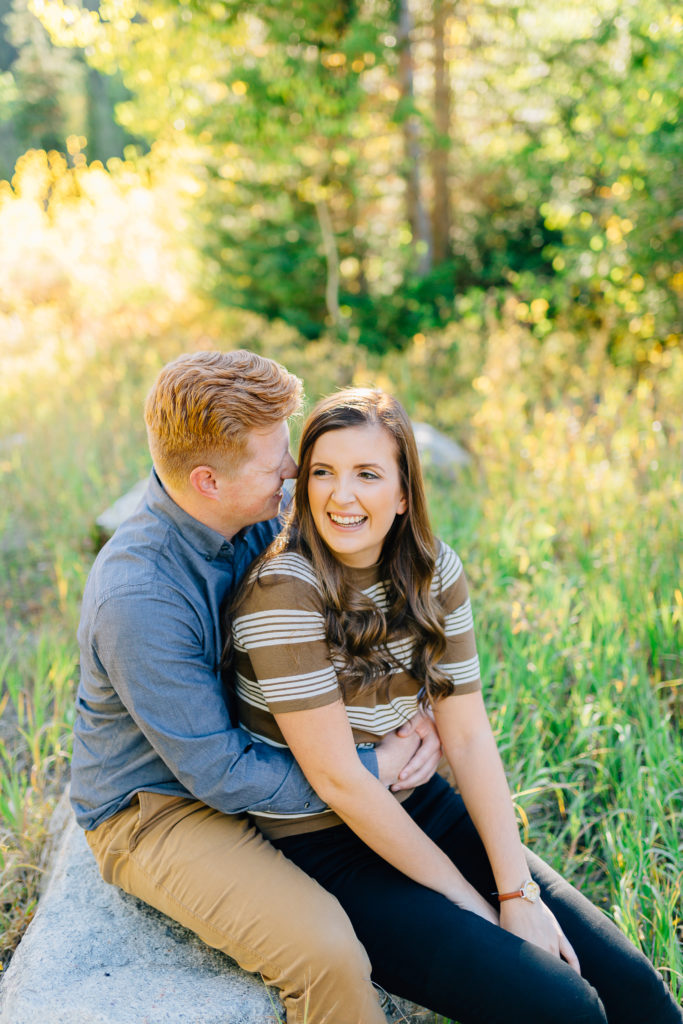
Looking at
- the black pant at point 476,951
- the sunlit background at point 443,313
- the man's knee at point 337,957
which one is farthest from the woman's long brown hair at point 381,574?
the sunlit background at point 443,313

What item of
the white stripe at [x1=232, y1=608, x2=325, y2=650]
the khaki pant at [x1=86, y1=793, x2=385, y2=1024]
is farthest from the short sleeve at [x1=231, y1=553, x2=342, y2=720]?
the khaki pant at [x1=86, y1=793, x2=385, y2=1024]

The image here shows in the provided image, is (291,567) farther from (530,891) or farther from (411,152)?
(411,152)

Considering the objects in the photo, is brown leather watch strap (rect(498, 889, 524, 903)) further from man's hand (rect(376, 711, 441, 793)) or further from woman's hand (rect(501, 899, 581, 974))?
man's hand (rect(376, 711, 441, 793))

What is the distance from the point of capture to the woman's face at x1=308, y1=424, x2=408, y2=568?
6.06ft

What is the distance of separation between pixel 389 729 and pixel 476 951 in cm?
53

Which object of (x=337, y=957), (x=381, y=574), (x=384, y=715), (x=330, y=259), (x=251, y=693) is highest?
(x=330, y=259)

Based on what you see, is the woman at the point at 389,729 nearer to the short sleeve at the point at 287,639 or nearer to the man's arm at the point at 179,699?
the short sleeve at the point at 287,639

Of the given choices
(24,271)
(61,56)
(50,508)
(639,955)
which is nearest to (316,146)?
(24,271)

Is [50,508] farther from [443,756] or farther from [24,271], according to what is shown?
[24,271]

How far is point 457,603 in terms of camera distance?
2.03 metres

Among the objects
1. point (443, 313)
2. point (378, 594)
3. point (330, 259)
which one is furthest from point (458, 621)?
point (443, 313)

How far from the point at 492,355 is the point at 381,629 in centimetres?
424

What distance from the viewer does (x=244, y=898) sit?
1.69 metres

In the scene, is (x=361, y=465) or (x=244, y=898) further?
(x=361, y=465)
